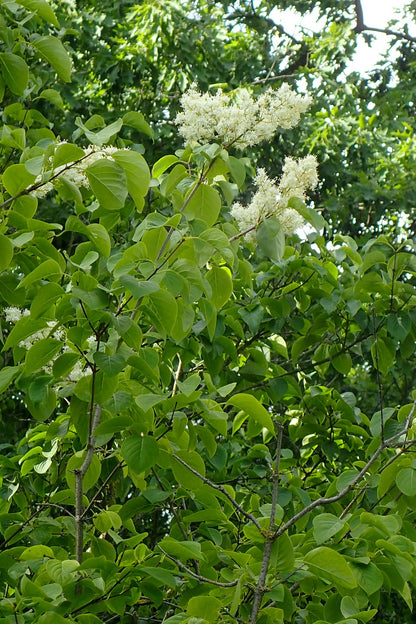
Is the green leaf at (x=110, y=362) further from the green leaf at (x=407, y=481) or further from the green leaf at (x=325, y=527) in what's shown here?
the green leaf at (x=407, y=481)

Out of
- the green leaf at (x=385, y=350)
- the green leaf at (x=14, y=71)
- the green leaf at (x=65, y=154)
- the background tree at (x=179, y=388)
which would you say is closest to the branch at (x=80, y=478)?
the background tree at (x=179, y=388)

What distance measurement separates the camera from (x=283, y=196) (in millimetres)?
1732

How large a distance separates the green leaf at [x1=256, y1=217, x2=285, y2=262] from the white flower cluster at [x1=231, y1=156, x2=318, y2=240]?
0.17 feet

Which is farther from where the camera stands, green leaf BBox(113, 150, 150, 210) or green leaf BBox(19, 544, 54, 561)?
green leaf BBox(19, 544, 54, 561)

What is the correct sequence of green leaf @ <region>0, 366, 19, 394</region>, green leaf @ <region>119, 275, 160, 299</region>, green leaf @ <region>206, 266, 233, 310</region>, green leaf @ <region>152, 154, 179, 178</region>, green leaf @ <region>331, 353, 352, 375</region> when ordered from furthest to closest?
1. green leaf @ <region>331, 353, 352, 375</region>
2. green leaf @ <region>152, 154, 179, 178</region>
3. green leaf @ <region>206, 266, 233, 310</region>
4. green leaf @ <region>0, 366, 19, 394</region>
5. green leaf @ <region>119, 275, 160, 299</region>

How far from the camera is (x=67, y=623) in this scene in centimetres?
141

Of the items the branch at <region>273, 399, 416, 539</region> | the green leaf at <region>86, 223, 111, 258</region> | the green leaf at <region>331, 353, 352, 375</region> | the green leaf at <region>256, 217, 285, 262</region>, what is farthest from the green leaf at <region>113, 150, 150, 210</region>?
the green leaf at <region>331, 353, 352, 375</region>

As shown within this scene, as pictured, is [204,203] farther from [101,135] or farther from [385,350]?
[385,350]

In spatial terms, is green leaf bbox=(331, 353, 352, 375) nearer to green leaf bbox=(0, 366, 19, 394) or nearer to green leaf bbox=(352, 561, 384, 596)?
green leaf bbox=(352, 561, 384, 596)

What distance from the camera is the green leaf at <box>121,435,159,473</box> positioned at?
1475 millimetres

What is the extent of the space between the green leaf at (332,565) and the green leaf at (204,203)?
67cm

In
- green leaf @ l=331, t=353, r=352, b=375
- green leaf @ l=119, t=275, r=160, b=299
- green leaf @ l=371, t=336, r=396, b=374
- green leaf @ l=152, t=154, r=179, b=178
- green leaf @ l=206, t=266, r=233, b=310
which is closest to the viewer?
green leaf @ l=119, t=275, r=160, b=299

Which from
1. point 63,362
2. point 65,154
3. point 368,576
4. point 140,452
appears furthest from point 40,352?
point 368,576

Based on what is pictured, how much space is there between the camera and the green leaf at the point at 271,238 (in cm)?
164
